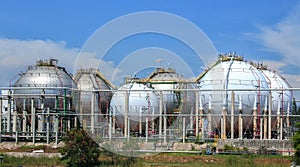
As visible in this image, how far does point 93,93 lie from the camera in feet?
162

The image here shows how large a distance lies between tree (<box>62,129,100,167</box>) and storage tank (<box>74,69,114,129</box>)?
13051 mm

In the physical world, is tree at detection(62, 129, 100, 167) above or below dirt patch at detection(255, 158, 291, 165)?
above

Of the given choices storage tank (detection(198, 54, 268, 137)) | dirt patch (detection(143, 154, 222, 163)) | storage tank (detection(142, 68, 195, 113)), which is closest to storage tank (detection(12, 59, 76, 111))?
storage tank (detection(142, 68, 195, 113))

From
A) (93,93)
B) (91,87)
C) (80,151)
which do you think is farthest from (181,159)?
(91,87)

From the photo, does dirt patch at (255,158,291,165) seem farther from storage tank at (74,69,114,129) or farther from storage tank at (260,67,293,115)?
storage tank at (74,69,114,129)

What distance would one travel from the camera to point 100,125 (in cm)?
4872

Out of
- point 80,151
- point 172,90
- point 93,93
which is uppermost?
point 172,90

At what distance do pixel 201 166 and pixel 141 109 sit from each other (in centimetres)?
2355

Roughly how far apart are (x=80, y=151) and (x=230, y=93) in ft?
74.7

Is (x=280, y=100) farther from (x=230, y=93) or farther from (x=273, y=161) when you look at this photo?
(x=273, y=161)

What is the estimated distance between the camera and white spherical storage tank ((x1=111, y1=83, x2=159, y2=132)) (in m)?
53.6

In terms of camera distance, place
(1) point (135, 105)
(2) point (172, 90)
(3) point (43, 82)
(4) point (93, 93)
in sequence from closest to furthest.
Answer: (2) point (172, 90) < (4) point (93, 93) < (1) point (135, 105) < (3) point (43, 82)

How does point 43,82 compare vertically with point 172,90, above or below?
above

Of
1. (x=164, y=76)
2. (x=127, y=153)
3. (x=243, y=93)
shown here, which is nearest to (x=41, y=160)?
(x=127, y=153)
